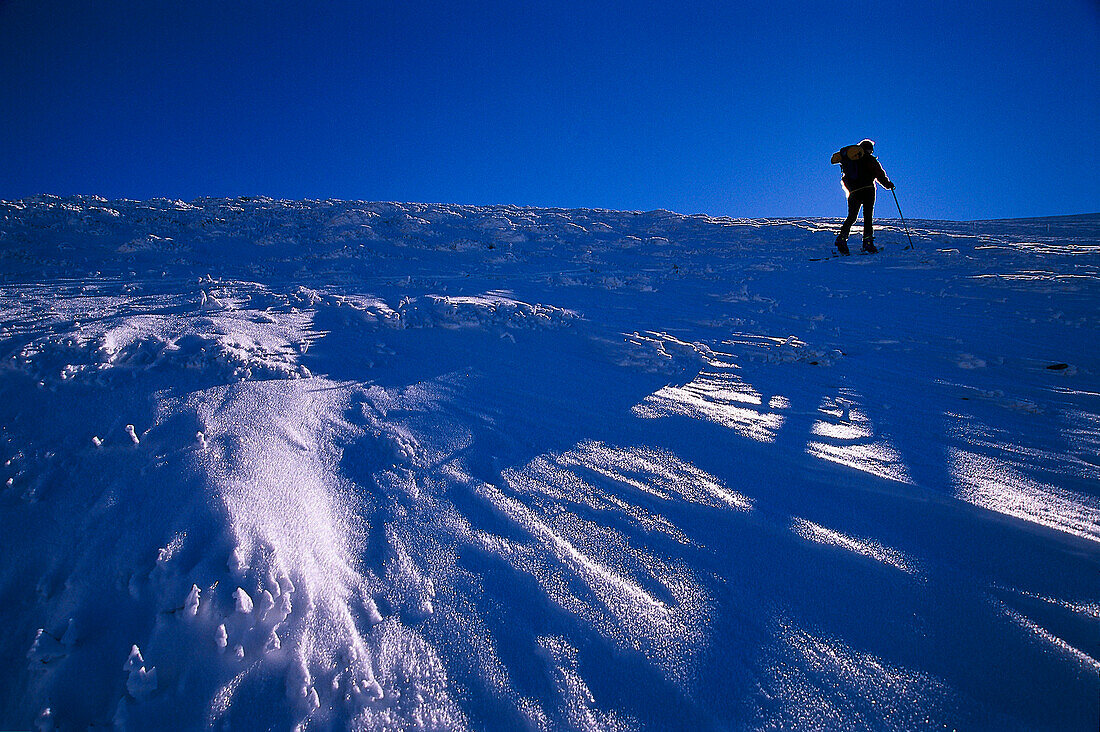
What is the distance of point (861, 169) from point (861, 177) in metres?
0.19

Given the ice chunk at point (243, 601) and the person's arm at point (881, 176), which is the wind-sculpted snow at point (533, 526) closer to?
the ice chunk at point (243, 601)

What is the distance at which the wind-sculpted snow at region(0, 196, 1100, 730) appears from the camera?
4.22 ft

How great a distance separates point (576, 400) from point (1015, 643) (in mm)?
2258

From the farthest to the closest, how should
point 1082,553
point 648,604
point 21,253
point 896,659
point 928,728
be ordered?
point 21,253, point 1082,553, point 648,604, point 896,659, point 928,728

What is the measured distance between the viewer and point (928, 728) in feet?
3.99

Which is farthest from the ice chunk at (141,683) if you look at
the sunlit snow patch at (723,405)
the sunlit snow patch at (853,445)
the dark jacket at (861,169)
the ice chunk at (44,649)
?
the dark jacket at (861,169)

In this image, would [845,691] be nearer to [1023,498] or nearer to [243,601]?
[1023,498]

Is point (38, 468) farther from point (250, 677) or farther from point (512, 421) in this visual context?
point (512, 421)

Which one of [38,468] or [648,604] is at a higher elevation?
[38,468]

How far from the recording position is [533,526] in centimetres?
192

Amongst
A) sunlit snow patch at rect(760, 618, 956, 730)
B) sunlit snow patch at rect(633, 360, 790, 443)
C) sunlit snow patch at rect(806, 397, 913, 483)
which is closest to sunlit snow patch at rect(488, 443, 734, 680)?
sunlit snow patch at rect(760, 618, 956, 730)

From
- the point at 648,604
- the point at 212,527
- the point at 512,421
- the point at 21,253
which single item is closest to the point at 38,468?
the point at 212,527

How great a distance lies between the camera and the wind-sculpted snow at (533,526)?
1285 millimetres

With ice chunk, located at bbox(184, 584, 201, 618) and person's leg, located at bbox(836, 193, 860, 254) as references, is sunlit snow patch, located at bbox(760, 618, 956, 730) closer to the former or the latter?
ice chunk, located at bbox(184, 584, 201, 618)
